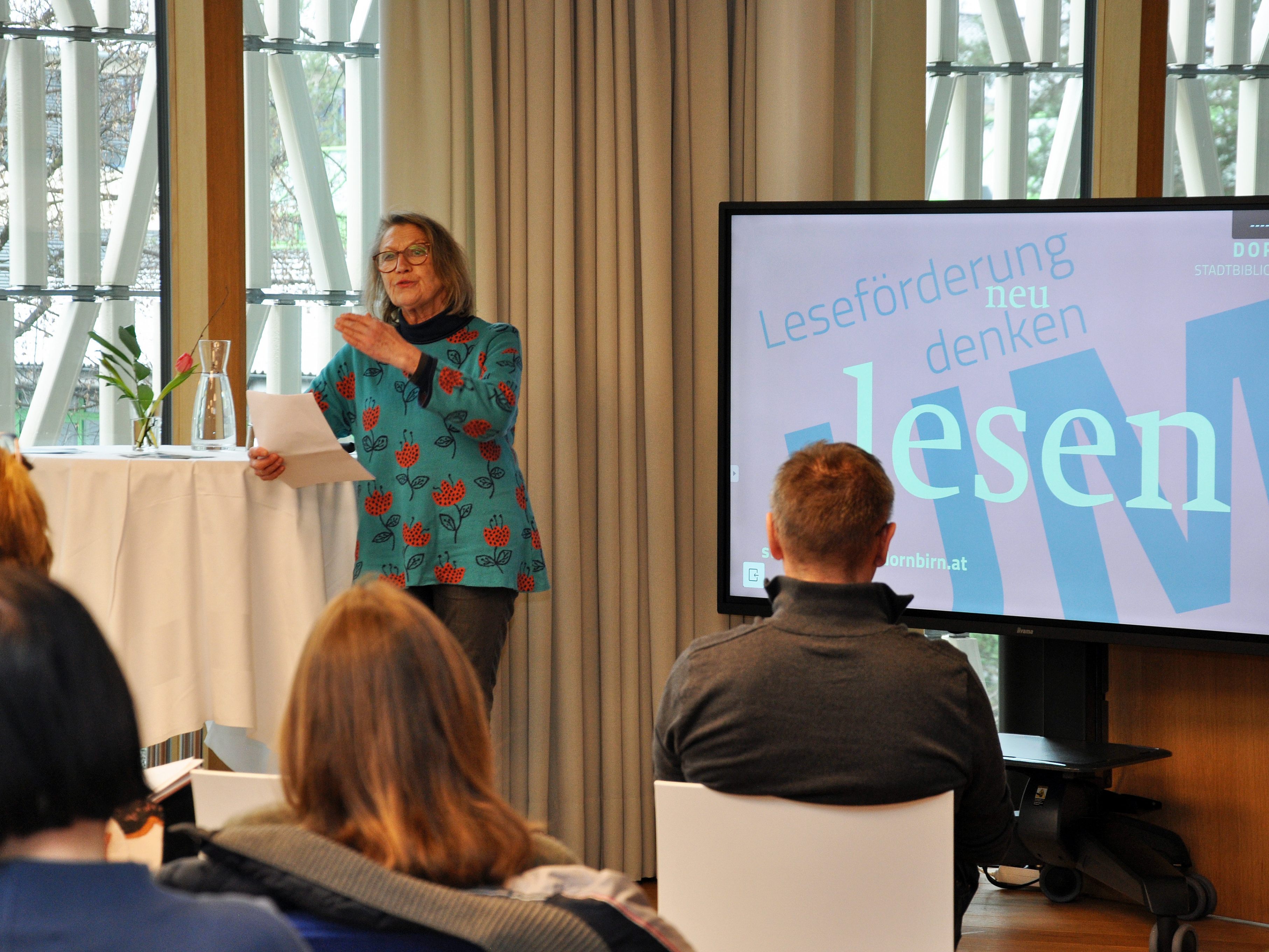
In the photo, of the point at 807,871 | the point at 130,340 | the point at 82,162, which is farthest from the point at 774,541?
the point at 82,162

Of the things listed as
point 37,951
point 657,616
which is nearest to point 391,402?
point 657,616

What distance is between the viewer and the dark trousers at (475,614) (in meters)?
2.69

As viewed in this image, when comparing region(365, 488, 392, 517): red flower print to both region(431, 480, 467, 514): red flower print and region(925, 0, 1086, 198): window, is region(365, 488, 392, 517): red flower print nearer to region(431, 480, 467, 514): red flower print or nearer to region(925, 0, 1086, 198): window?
region(431, 480, 467, 514): red flower print

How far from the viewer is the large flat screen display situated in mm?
2771

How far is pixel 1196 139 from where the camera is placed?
11.0 feet

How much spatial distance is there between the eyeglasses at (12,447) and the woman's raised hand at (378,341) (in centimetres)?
64

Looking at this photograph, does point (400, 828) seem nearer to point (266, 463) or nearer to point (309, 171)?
point (266, 463)

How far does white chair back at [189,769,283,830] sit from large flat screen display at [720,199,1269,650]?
1.65m

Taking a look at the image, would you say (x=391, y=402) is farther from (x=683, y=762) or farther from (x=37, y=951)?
(x=37, y=951)

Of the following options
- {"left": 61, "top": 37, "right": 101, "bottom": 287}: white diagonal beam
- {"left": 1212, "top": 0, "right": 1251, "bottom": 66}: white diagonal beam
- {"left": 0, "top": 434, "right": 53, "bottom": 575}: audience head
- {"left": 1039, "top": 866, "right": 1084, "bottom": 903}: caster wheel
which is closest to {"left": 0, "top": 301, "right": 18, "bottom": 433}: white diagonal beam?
{"left": 61, "top": 37, "right": 101, "bottom": 287}: white diagonal beam

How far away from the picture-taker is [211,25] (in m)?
3.17

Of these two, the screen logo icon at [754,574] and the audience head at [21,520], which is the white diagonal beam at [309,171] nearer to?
the screen logo icon at [754,574]

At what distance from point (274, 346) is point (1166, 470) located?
2236mm

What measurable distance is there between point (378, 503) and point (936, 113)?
73.8 inches
